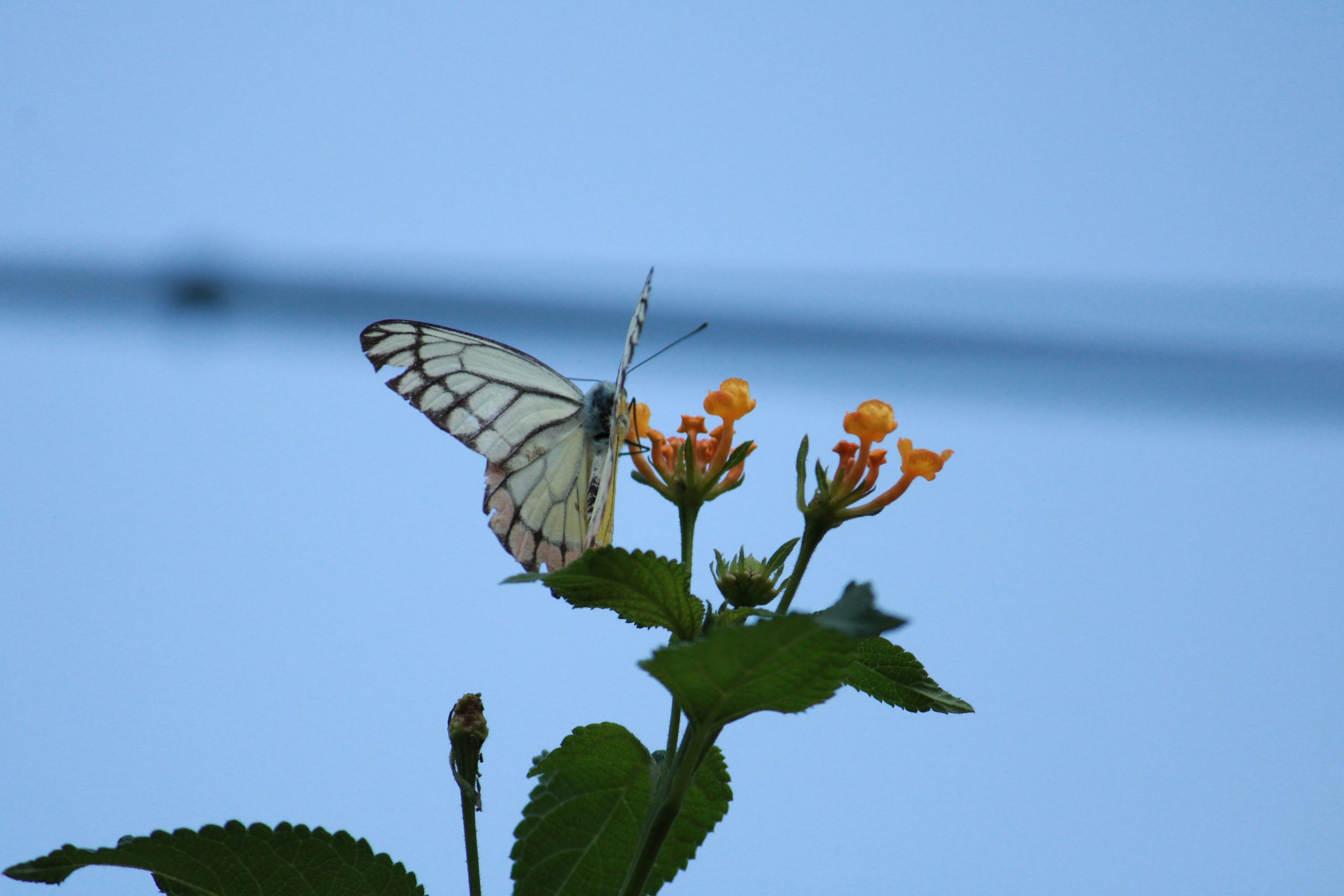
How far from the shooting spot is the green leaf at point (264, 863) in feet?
4.16

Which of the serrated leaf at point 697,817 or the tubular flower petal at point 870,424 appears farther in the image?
the tubular flower petal at point 870,424

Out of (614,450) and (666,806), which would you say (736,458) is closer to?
(614,450)

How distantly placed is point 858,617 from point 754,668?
202mm

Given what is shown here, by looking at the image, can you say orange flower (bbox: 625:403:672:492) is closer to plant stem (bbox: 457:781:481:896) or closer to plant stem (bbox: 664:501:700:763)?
plant stem (bbox: 664:501:700:763)

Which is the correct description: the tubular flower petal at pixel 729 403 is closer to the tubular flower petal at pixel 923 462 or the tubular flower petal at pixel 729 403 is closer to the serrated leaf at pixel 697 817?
the tubular flower petal at pixel 923 462

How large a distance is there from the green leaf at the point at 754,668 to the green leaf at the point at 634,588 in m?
0.13

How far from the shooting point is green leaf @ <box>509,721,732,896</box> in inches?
56.8

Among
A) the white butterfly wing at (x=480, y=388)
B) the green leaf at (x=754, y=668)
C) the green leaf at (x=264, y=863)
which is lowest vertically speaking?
the green leaf at (x=264, y=863)

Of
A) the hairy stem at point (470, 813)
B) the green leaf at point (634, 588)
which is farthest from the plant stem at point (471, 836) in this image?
the green leaf at point (634, 588)

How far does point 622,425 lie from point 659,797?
0.67 metres

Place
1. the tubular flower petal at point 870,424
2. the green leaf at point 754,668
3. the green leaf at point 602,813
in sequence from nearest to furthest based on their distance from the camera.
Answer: the green leaf at point 754,668
the green leaf at point 602,813
the tubular flower petal at point 870,424

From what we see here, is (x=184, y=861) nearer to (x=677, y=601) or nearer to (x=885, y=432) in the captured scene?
(x=677, y=601)

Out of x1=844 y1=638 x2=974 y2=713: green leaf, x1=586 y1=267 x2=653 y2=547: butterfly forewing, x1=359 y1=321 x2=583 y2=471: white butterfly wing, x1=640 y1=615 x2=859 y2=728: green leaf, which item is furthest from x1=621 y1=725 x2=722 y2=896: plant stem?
x1=359 y1=321 x2=583 y2=471: white butterfly wing

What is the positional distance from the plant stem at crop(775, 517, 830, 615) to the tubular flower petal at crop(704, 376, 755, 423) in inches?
8.8
